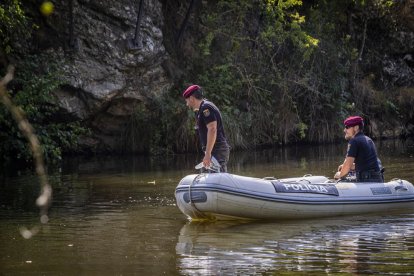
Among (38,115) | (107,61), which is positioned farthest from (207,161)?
(107,61)

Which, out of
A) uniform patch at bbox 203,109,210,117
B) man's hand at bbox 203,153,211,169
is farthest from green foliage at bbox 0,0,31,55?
man's hand at bbox 203,153,211,169

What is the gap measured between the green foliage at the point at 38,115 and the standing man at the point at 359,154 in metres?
7.50

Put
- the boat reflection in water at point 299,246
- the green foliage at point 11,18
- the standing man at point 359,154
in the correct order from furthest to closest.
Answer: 1. the green foliage at point 11,18
2. the standing man at point 359,154
3. the boat reflection in water at point 299,246

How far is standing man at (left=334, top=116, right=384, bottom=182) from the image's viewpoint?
9992mm

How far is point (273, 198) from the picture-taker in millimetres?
9227

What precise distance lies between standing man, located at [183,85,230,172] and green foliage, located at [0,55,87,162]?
22.1 ft

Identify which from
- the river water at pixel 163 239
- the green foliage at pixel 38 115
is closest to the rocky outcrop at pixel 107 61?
the green foliage at pixel 38 115

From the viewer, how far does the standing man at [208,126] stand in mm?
9273

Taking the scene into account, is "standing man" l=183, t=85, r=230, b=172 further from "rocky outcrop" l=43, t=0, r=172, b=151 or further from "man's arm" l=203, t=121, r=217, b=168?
"rocky outcrop" l=43, t=0, r=172, b=151

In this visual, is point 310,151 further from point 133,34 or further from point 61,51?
point 61,51

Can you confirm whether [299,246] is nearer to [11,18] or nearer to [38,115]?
[11,18]

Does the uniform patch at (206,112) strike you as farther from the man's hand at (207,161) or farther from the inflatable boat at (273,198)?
the inflatable boat at (273,198)

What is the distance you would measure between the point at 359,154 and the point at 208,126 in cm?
212

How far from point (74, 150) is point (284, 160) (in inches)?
213
